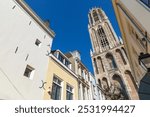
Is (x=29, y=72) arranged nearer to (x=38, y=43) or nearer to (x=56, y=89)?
(x=56, y=89)

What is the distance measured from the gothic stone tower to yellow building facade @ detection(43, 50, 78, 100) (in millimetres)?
18685

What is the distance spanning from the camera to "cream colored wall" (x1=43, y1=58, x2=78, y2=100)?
323 inches

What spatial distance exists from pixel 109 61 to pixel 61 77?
33.8m

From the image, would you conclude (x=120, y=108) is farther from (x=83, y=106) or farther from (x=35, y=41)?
(x=35, y=41)

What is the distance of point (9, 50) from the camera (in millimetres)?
6492

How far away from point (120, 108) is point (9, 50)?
540cm

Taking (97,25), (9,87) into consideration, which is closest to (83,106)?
(9,87)

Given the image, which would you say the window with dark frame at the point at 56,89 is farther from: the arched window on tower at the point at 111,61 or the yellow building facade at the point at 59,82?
the arched window on tower at the point at 111,61

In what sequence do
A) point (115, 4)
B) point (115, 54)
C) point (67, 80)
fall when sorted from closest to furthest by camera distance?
1. point (115, 4)
2. point (67, 80)
3. point (115, 54)

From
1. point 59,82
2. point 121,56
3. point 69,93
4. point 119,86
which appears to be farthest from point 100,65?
point 59,82

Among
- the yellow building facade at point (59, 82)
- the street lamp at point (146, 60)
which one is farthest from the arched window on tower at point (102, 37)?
the street lamp at point (146, 60)

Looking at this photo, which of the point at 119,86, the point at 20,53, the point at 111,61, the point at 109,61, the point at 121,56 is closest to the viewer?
the point at 20,53

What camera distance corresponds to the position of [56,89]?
347 inches

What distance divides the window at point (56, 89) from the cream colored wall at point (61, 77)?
0.89 feet
